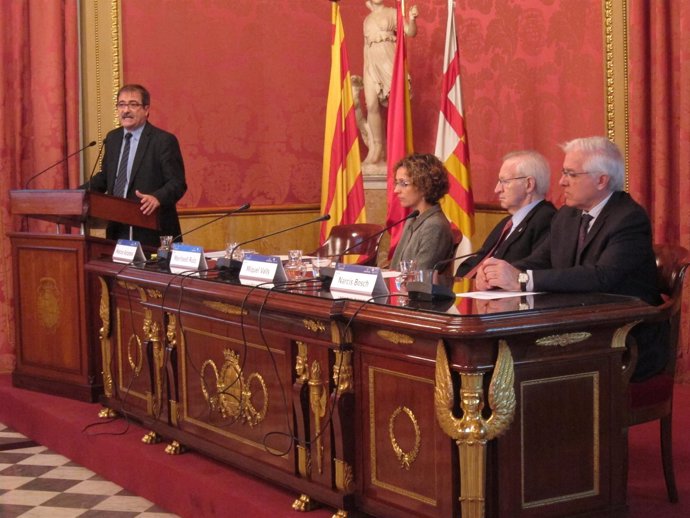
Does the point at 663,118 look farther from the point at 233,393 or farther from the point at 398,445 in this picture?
the point at 398,445

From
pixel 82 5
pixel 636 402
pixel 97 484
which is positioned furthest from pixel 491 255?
pixel 82 5

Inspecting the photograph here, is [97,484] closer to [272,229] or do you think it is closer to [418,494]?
[418,494]

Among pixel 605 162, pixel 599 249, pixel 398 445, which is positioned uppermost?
pixel 605 162

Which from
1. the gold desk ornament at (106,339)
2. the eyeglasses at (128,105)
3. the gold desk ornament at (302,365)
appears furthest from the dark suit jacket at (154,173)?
the gold desk ornament at (302,365)

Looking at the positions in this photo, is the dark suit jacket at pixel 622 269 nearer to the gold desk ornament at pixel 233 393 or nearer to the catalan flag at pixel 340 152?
the gold desk ornament at pixel 233 393

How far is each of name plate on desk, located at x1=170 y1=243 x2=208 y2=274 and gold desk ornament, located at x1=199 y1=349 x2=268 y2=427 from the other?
1.25 feet

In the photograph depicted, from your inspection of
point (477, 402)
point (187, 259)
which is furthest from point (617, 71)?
point (477, 402)

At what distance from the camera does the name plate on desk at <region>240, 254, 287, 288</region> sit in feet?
11.5

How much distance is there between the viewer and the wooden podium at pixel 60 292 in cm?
487

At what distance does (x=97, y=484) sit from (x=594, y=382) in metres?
2.28

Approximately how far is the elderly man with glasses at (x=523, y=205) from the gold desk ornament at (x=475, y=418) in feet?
4.10

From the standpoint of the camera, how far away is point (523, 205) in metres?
3.97

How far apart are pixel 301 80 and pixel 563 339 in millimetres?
5412

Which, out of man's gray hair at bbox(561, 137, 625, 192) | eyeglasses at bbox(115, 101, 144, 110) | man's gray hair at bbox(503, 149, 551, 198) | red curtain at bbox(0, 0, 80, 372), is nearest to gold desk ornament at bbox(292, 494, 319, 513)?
man's gray hair at bbox(561, 137, 625, 192)
